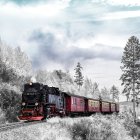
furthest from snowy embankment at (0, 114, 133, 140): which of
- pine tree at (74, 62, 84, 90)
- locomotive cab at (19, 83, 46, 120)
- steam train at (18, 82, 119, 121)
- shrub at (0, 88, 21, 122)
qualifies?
pine tree at (74, 62, 84, 90)

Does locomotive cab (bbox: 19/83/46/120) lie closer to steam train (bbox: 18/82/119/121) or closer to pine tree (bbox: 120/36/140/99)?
steam train (bbox: 18/82/119/121)

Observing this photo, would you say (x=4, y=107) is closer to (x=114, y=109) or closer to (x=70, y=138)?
(x=70, y=138)

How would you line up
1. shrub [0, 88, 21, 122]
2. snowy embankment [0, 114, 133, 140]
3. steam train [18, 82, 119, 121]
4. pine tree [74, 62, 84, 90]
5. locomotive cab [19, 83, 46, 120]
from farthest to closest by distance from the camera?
pine tree [74, 62, 84, 90]
shrub [0, 88, 21, 122]
steam train [18, 82, 119, 121]
locomotive cab [19, 83, 46, 120]
snowy embankment [0, 114, 133, 140]

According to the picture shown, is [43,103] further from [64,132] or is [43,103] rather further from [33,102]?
[64,132]

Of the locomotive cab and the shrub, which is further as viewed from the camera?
the shrub

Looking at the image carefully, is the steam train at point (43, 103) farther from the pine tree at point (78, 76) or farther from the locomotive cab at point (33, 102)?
the pine tree at point (78, 76)

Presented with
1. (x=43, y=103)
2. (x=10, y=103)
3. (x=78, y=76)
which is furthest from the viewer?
(x=78, y=76)

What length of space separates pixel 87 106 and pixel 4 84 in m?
12.9

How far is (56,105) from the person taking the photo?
32438 millimetres

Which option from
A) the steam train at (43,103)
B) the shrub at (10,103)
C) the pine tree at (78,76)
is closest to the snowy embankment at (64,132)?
the steam train at (43,103)

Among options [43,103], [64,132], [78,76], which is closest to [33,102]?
[43,103]

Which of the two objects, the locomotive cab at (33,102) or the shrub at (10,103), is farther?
the shrub at (10,103)

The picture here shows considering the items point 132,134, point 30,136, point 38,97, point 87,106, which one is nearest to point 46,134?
point 30,136

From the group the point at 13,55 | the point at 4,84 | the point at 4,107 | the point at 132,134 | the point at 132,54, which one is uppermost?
the point at 13,55
